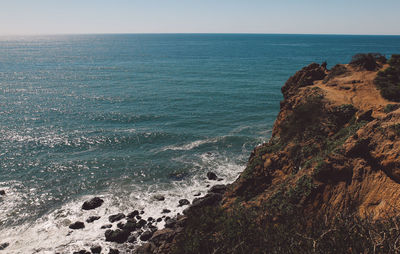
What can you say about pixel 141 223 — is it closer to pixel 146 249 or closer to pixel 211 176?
pixel 146 249

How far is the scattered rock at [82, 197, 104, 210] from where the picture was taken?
97.3 feet

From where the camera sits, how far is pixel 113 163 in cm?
3919

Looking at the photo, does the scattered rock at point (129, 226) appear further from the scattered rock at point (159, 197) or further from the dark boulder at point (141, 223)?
the scattered rock at point (159, 197)

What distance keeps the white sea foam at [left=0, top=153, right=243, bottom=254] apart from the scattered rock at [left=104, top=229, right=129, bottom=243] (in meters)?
0.48

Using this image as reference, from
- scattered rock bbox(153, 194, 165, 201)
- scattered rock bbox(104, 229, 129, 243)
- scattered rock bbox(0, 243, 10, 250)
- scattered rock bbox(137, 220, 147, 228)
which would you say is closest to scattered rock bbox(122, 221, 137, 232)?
scattered rock bbox(137, 220, 147, 228)

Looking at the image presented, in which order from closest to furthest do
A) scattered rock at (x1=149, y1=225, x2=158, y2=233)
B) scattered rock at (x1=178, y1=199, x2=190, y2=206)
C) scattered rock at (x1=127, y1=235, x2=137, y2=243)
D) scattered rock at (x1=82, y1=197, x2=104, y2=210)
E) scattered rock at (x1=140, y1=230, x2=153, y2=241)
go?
scattered rock at (x1=127, y1=235, x2=137, y2=243) < scattered rock at (x1=140, y1=230, x2=153, y2=241) < scattered rock at (x1=149, y1=225, x2=158, y2=233) < scattered rock at (x1=82, y1=197, x2=104, y2=210) < scattered rock at (x1=178, y1=199, x2=190, y2=206)

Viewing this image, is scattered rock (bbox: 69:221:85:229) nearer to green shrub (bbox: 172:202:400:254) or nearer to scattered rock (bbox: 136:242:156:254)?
scattered rock (bbox: 136:242:156:254)

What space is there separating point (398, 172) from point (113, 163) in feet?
113

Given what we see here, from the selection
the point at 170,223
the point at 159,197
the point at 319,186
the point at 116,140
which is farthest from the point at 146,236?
the point at 116,140

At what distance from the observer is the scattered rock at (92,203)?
29.7 meters

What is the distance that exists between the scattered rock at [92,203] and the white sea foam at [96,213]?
0.50 metres

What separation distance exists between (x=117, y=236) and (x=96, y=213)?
215 inches

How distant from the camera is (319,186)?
1825 centimetres

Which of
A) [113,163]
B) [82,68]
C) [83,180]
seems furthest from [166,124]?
[82,68]
